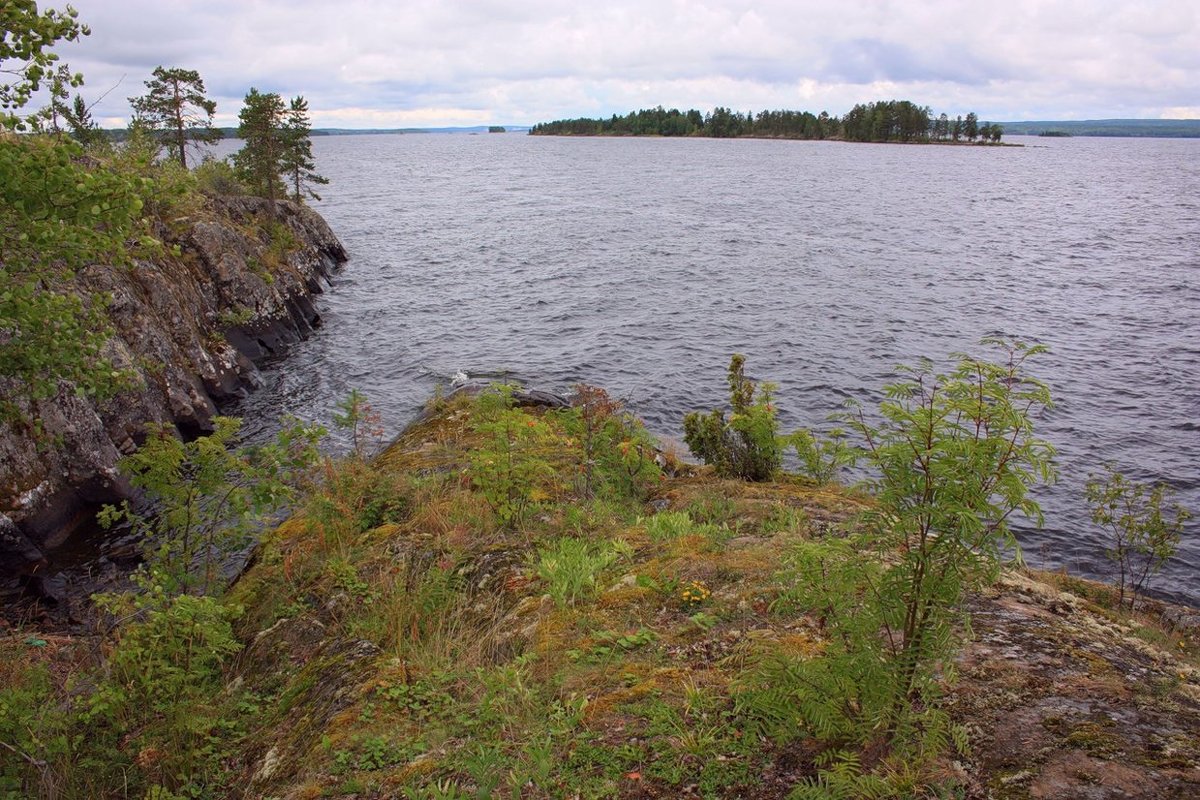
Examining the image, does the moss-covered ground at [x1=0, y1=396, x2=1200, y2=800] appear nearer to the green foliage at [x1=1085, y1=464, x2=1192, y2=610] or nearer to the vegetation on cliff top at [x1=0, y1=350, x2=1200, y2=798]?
the vegetation on cliff top at [x1=0, y1=350, x2=1200, y2=798]

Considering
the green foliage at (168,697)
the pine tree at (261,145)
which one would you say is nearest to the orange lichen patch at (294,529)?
the green foliage at (168,697)

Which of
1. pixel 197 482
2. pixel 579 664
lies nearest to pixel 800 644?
pixel 579 664

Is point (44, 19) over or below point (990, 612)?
over

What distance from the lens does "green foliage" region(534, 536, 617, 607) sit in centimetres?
636

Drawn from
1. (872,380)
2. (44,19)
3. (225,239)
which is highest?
(44,19)

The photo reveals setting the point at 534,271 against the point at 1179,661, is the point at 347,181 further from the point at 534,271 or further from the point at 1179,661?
the point at 1179,661

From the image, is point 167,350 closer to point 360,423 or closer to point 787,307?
point 360,423

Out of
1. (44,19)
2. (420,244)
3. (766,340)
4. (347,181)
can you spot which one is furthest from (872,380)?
(347,181)

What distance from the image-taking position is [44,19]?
5039 mm

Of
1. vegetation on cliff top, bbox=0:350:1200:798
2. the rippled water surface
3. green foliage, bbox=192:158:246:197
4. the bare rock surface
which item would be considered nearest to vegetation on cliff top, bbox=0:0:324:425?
vegetation on cliff top, bbox=0:350:1200:798

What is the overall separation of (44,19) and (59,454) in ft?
30.2

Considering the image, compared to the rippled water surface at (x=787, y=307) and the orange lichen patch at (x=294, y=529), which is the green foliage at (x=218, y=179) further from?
the orange lichen patch at (x=294, y=529)

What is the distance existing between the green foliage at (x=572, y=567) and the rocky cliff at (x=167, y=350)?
14.2ft

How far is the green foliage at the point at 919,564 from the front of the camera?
356 centimetres
